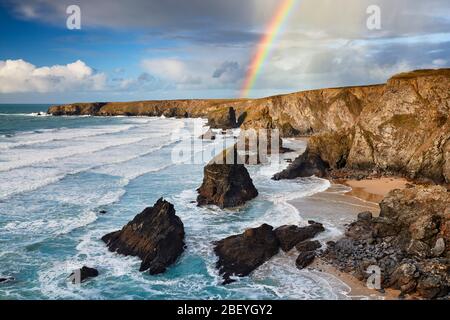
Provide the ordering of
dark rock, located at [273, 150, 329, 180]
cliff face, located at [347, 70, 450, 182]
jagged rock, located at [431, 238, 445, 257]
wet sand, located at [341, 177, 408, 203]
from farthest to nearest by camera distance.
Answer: dark rock, located at [273, 150, 329, 180] → cliff face, located at [347, 70, 450, 182] → wet sand, located at [341, 177, 408, 203] → jagged rock, located at [431, 238, 445, 257]

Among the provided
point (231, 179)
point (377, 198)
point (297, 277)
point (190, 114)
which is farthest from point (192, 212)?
point (190, 114)

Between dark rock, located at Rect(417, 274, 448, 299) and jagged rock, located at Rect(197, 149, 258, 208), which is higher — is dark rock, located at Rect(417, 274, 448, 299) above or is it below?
below

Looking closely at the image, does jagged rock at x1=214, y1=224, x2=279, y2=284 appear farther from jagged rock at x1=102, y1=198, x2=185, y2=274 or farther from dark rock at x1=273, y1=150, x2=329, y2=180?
dark rock at x1=273, y1=150, x2=329, y2=180

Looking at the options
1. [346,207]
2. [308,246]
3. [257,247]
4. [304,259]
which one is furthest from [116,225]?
[346,207]

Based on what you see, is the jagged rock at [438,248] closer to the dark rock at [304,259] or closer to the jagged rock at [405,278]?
the jagged rock at [405,278]

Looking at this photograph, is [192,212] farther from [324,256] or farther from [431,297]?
[431,297]

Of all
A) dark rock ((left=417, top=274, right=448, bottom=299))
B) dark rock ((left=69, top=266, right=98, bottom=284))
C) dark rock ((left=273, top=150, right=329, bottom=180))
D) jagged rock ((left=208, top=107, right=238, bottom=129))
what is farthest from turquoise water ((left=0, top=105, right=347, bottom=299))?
jagged rock ((left=208, top=107, right=238, bottom=129))
